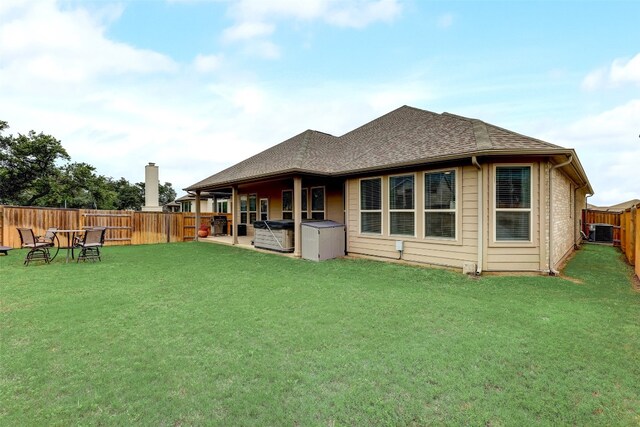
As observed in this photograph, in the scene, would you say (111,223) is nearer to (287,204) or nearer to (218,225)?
(218,225)

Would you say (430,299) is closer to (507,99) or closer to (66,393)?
(66,393)

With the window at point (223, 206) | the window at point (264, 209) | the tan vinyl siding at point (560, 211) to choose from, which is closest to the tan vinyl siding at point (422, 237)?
the tan vinyl siding at point (560, 211)

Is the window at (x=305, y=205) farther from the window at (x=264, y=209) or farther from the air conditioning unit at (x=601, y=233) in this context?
the air conditioning unit at (x=601, y=233)

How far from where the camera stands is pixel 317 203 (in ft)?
37.9

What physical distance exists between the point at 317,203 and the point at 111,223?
9193 millimetres

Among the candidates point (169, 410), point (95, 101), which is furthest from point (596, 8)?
point (95, 101)

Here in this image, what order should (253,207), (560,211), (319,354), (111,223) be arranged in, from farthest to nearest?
(253,207)
(111,223)
(560,211)
(319,354)

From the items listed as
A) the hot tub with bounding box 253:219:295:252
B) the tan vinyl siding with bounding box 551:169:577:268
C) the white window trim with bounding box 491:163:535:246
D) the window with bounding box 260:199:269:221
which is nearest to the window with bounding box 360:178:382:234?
the hot tub with bounding box 253:219:295:252

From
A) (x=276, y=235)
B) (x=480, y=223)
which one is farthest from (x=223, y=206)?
(x=480, y=223)

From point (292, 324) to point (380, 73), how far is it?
12095 mm

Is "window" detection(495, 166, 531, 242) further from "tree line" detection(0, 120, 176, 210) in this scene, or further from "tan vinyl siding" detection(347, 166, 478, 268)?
"tree line" detection(0, 120, 176, 210)

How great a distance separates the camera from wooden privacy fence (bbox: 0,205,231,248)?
11.0m

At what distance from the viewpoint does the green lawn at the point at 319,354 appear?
6.91 ft

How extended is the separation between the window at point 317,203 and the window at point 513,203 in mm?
6170
